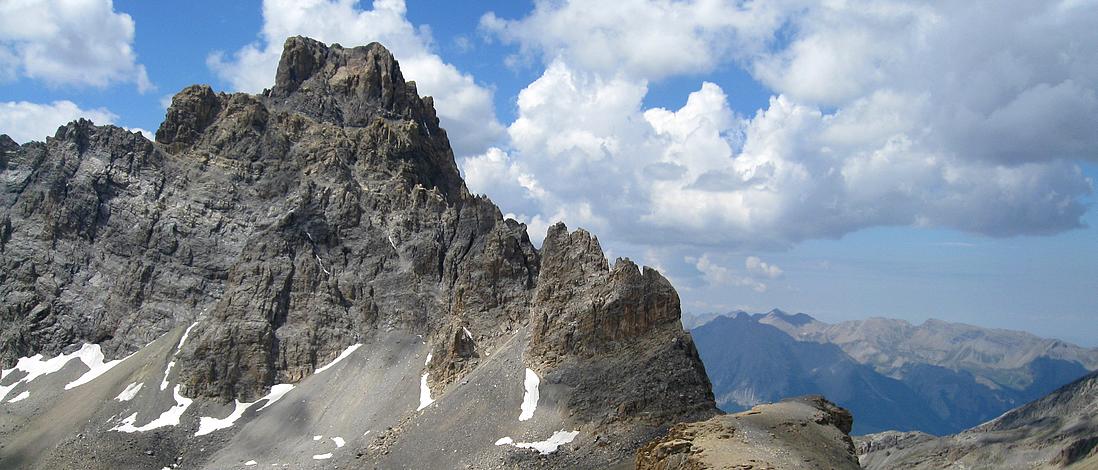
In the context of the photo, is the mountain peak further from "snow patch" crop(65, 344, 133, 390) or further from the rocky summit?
"snow patch" crop(65, 344, 133, 390)

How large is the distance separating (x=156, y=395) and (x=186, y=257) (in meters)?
28.9

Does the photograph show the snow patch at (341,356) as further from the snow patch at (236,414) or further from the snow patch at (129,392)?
the snow patch at (129,392)

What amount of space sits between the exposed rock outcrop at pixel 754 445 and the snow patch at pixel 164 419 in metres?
70.0

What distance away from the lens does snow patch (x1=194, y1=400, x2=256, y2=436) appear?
311 ft

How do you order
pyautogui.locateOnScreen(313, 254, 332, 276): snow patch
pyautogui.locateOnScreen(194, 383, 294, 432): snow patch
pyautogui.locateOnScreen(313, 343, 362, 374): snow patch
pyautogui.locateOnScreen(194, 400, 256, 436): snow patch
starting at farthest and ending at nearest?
pyautogui.locateOnScreen(313, 254, 332, 276): snow patch < pyautogui.locateOnScreen(313, 343, 362, 374): snow patch < pyautogui.locateOnScreen(194, 383, 294, 432): snow patch < pyautogui.locateOnScreen(194, 400, 256, 436): snow patch

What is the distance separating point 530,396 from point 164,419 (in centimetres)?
4698

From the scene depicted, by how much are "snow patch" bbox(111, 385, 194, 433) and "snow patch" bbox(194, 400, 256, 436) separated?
3.01 metres

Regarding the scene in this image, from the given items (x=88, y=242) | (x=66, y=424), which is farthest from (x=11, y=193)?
(x=66, y=424)

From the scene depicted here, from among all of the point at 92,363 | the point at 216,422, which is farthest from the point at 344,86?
the point at 216,422

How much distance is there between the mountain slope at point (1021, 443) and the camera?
420 ft

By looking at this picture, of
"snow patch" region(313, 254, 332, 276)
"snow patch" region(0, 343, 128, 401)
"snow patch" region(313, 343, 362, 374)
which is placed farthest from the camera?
"snow patch" region(313, 254, 332, 276)

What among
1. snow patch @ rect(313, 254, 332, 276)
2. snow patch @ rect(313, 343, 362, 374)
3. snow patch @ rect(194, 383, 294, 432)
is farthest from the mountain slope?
snow patch @ rect(313, 254, 332, 276)

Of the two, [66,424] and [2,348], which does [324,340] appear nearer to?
[66,424]

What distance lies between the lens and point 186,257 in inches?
4845
